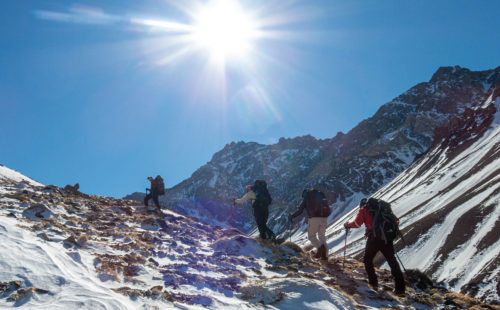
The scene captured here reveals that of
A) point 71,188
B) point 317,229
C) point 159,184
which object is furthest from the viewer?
point 71,188

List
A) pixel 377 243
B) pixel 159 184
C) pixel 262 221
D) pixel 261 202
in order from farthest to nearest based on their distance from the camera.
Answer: pixel 159 184
pixel 262 221
pixel 261 202
pixel 377 243

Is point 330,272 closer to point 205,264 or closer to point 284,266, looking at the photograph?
point 284,266

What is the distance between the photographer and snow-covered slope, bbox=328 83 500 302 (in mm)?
30422

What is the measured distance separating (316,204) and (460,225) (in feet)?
133

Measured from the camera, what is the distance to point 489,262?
1169 inches

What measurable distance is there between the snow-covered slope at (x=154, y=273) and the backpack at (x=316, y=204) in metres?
2.22

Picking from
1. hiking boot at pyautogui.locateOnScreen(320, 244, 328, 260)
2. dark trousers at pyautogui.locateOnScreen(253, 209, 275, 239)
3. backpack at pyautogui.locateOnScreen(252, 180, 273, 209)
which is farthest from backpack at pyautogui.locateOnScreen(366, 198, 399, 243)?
dark trousers at pyautogui.locateOnScreen(253, 209, 275, 239)

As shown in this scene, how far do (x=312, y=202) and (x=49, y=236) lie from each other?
34.3 feet

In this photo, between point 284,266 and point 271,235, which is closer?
point 284,266

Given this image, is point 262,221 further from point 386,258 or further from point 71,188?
point 71,188

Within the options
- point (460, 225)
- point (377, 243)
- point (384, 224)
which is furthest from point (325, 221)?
point (460, 225)

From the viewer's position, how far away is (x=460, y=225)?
43.7 meters

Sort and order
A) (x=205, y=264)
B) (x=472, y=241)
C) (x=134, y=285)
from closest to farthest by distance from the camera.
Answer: (x=134, y=285) < (x=205, y=264) < (x=472, y=241)

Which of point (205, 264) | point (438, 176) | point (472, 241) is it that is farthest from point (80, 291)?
point (438, 176)
